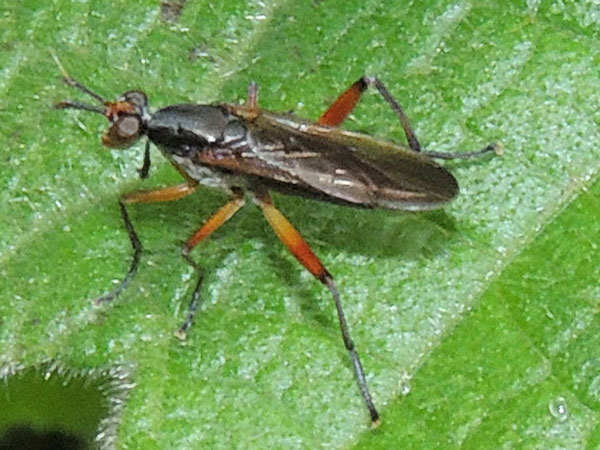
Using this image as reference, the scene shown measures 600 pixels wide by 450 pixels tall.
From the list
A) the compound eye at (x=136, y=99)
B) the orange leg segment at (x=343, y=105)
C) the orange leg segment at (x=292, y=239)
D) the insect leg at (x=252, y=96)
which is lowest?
the orange leg segment at (x=292, y=239)

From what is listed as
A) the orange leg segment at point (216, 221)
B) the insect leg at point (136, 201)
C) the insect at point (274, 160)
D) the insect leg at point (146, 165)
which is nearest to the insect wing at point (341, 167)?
the insect at point (274, 160)

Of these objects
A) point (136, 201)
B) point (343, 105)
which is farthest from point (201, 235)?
point (343, 105)

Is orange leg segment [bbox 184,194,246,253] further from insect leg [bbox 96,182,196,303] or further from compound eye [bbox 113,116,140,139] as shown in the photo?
compound eye [bbox 113,116,140,139]

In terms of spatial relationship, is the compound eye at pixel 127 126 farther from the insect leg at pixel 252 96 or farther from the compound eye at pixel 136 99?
Answer: the insect leg at pixel 252 96

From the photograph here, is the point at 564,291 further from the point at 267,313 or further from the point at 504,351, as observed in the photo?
the point at 267,313

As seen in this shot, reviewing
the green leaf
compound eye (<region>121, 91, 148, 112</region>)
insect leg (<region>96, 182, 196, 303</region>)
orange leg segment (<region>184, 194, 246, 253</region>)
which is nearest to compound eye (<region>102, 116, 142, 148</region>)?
compound eye (<region>121, 91, 148, 112</region>)

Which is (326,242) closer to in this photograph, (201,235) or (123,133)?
(201,235)

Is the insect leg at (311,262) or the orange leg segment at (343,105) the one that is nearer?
the insect leg at (311,262)
